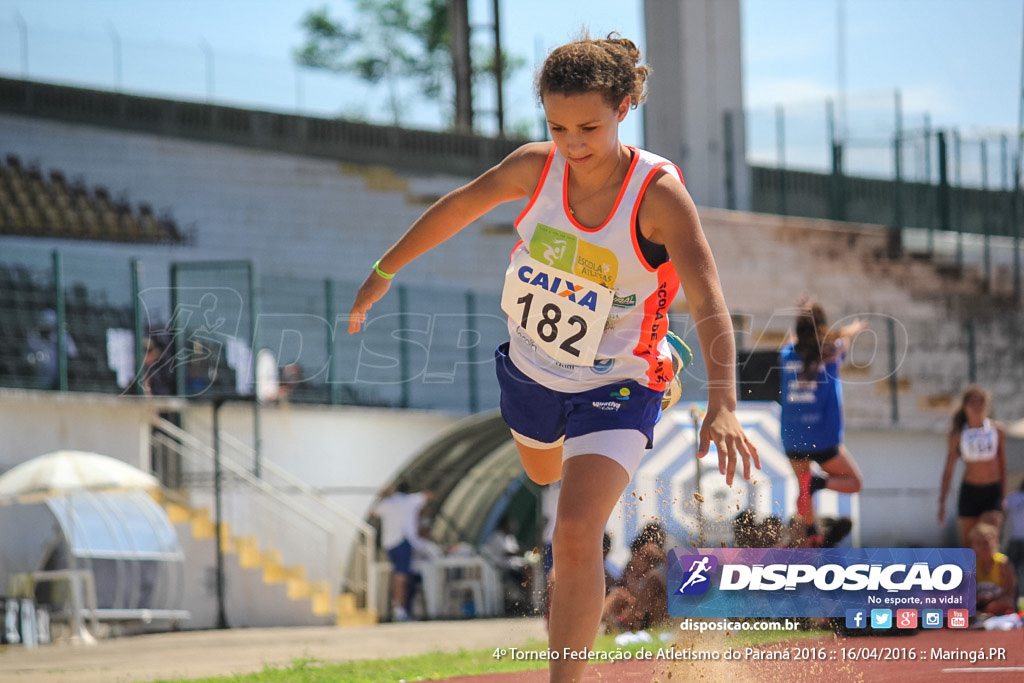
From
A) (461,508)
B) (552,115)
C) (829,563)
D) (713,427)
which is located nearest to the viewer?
(713,427)

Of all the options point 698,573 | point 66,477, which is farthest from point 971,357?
point 698,573

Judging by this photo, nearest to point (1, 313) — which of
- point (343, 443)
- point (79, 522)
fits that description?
point (79, 522)

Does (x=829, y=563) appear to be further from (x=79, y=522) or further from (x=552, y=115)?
(x=79, y=522)

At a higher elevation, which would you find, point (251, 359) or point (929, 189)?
point (929, 189)

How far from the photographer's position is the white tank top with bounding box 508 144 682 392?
4559 mm

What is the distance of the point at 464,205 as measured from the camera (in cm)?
502

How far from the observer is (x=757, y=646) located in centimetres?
637

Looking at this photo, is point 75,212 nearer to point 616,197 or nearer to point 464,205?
point 464,205

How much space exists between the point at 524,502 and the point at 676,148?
23.4 ft

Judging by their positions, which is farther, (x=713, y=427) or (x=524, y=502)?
(x=524, y=502)

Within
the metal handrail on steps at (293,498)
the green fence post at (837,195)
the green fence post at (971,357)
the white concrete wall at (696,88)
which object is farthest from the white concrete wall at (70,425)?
the green fence post at (837,195)

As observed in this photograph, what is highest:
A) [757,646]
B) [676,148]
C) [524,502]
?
[676,148]

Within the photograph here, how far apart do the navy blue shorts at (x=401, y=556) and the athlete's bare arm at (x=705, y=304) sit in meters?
11.8

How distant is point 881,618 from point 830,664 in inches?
42.4
